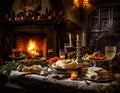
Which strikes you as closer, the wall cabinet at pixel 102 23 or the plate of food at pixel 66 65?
the plate of food at pixel 66 65

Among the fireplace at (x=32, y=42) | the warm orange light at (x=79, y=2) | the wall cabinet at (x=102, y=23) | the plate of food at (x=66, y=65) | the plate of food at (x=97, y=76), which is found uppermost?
the warm orange light at (x=79, y=2)

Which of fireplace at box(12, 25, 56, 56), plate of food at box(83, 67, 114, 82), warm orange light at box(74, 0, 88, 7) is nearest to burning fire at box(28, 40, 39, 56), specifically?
fireplace at box(12, 25, 56, 56)

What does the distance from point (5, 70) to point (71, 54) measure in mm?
663

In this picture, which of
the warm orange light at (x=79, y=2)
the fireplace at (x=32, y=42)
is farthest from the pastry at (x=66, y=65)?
the fireplace at (x=32, y=42)

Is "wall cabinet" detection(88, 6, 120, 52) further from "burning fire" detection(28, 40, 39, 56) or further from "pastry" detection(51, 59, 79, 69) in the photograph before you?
"pastry" detection(51, 59, 79, 69)

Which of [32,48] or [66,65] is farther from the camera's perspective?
[32,48]

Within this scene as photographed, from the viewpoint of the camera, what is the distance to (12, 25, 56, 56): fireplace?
4.75 metres

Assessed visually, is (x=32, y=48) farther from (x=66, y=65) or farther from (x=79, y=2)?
(x=66, y=65)

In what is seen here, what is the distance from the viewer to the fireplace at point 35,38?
15.6 ft


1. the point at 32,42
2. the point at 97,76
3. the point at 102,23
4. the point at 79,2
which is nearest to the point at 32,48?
the point at 32,42

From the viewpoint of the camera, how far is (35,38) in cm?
523

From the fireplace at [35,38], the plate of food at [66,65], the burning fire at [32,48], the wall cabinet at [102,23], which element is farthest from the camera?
the burning fire at [32,48]

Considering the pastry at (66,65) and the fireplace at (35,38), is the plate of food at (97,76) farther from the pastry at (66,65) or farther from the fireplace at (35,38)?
the fireplace at (35,38)

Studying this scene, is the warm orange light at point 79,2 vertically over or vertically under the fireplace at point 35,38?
over
